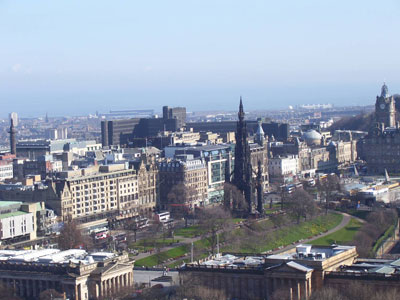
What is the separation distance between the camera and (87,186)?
343ft

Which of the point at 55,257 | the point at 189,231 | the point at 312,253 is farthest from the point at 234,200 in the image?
the point at 312,253

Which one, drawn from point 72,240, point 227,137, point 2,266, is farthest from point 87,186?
point 227,137

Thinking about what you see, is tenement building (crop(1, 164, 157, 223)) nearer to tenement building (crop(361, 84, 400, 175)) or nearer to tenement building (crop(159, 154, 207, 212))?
tenement building (crop(159, 154, 207, 212))

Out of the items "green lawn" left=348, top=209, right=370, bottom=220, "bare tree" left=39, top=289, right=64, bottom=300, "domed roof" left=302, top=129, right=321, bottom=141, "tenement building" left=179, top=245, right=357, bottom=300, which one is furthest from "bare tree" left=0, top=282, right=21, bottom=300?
"domed roof" left=302, top=129, right=321, bottom=141

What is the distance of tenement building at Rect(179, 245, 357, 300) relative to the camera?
198 ft

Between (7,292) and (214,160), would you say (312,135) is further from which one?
(7,292)

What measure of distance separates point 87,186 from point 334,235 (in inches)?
1134

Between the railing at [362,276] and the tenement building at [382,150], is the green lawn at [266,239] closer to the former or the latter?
the railing at [362,276]

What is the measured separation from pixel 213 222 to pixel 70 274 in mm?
31547

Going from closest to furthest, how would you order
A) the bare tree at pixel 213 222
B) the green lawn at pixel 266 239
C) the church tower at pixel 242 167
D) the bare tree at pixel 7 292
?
the bare tree at pixel 7 292 < the green lawn at pixel 266 239 < the bare tree at pixel 213 222 < the church tower at pixel 242 167

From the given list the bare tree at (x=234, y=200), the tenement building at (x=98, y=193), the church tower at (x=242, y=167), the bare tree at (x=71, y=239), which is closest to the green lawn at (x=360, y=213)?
the church tower at (x=242, y=167)

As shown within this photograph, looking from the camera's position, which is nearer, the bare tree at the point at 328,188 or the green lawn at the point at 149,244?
the green lawn at the point at 149,244

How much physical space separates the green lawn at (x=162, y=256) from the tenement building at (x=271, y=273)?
1520 cm

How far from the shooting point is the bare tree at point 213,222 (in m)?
91.4
